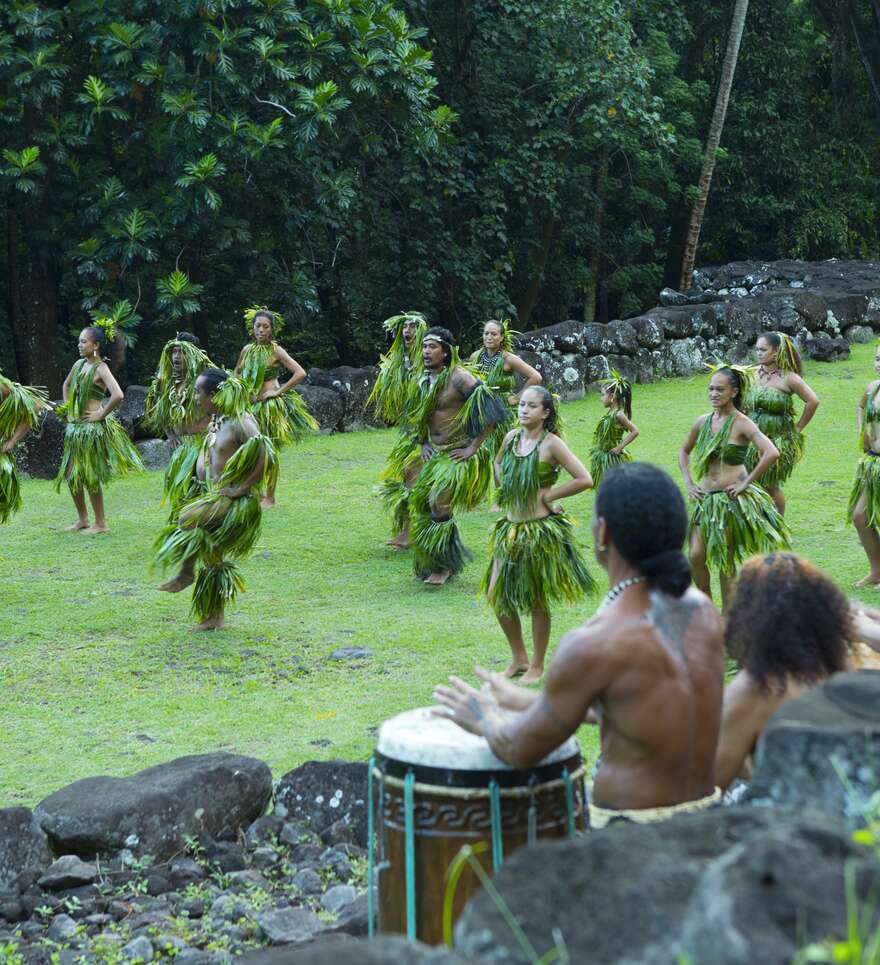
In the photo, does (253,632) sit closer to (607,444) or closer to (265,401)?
(607,444)

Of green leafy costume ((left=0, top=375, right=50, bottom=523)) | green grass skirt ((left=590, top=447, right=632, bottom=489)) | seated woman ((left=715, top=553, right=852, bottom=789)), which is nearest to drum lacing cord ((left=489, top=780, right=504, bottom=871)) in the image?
seated woman ((left=715, top=553, right=852, bottom=789))

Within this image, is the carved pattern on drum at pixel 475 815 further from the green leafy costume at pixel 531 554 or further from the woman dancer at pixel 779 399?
the woman dancer at pixel 779 399

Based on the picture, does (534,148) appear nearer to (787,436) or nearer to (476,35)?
(476,35)

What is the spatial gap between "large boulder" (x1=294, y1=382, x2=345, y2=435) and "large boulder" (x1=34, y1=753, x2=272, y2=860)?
8.63m

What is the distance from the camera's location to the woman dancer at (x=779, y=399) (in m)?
8.63

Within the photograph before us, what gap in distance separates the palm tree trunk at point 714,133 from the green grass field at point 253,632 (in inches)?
341

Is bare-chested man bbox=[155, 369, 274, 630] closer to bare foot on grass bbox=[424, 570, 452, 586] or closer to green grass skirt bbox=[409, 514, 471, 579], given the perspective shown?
green grass skirt bbox=[409, 514, 471, 579]

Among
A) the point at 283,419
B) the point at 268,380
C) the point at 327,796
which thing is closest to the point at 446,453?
the point at 283,419

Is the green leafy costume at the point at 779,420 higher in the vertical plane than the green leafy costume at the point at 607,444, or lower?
higher

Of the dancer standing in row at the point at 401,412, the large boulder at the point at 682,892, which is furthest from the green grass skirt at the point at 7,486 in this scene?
the large boulder at the point at 682,892

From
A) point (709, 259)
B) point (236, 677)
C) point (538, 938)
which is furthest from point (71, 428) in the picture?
point (709, 259)

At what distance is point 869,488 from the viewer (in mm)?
7777

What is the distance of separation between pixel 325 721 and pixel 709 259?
18.7m

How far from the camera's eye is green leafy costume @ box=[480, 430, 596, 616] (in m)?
6.49
